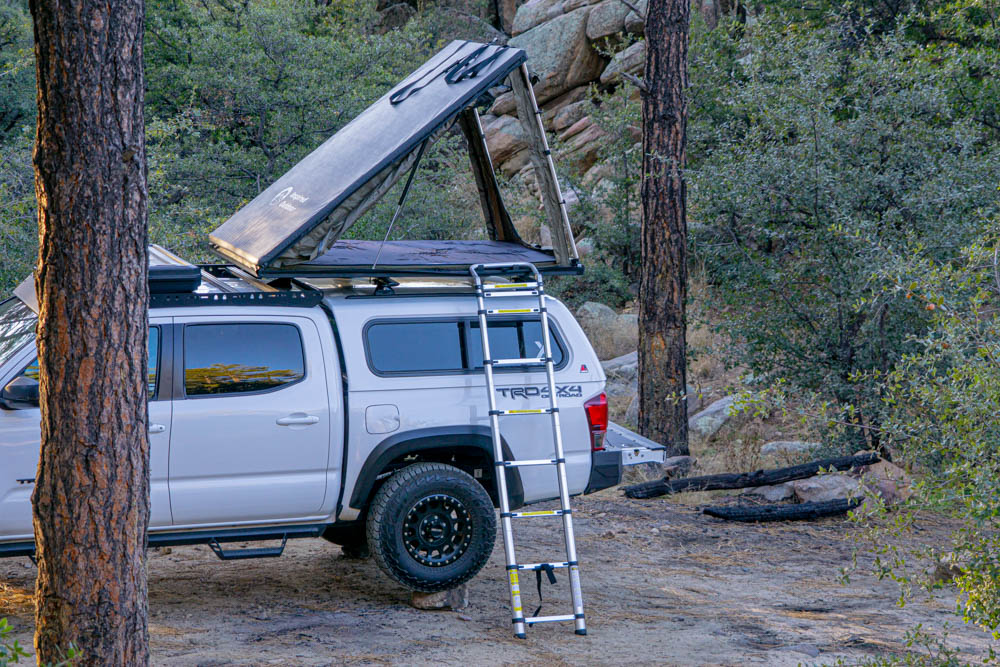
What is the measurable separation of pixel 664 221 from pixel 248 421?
6.77 m

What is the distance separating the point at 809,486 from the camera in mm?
9844

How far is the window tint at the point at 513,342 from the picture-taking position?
21.8 feet

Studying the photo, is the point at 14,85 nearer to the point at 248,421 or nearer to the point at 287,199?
the point at 287,199

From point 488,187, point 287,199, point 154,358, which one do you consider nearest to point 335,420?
point 154,358

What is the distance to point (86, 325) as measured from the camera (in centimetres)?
383

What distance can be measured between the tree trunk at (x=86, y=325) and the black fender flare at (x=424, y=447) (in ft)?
7.86

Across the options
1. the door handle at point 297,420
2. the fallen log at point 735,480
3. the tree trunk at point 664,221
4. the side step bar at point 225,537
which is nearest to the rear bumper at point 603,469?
the side step bar at point 225,537

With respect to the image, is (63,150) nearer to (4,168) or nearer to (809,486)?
(809,486)

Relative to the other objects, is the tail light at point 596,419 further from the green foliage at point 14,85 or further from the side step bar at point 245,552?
the green foliage at point 14,85

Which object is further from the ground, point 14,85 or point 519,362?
point 14,85

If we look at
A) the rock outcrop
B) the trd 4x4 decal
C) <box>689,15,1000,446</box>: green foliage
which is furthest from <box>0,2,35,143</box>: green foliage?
the trd 4x4 decal

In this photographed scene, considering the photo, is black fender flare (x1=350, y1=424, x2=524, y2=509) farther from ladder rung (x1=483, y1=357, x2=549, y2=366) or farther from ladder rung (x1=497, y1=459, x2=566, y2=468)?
ladder rung (x1=483, y1=357, x2=549, y2=366)

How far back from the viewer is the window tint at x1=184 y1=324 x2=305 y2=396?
6.03m

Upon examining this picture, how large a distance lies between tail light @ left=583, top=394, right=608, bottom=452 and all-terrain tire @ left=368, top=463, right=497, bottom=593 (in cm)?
88
